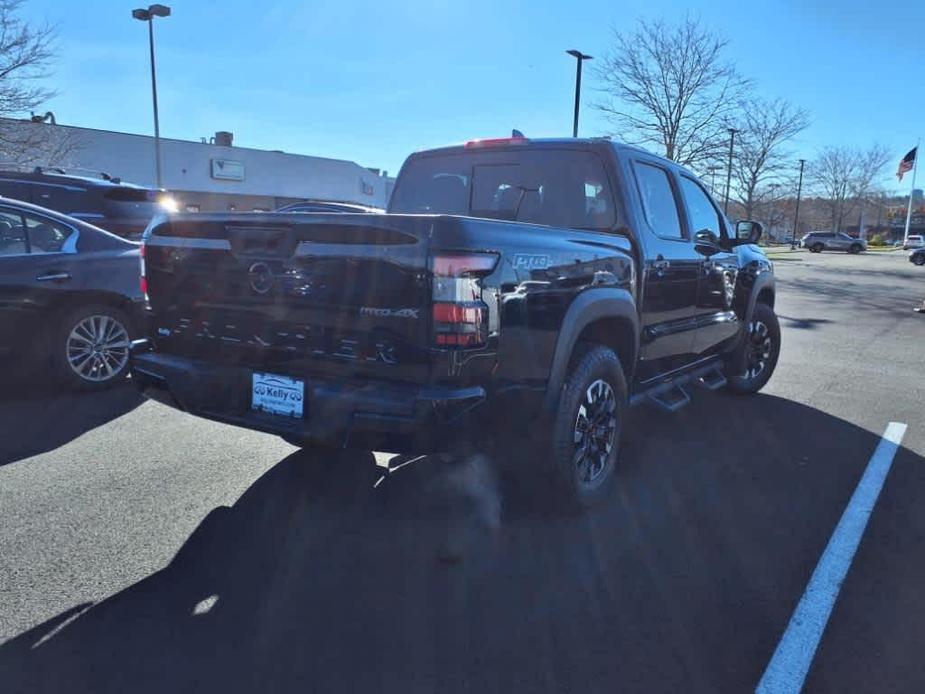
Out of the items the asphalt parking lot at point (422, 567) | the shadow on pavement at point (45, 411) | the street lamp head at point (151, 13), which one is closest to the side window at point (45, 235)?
the shadow on pavement at point (45, 411)

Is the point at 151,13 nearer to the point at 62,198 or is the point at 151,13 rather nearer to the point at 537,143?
the point at 62,198

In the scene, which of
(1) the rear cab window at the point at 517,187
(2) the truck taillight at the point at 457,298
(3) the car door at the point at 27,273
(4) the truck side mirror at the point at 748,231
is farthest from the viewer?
(4) the truck side mirror at the point at 748,231

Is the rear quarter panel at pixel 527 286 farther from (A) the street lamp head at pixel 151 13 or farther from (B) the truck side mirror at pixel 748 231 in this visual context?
(A) the street lamp head at pixel 151 13

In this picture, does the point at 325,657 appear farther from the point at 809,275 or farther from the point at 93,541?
the point at 809,275

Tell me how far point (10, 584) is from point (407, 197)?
3.32 m

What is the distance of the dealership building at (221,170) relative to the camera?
33719mm

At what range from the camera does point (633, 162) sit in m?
4.31

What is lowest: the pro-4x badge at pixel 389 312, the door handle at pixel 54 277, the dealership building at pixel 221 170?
the door handle at pixel 54 277

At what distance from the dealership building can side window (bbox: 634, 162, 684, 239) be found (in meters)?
26.0

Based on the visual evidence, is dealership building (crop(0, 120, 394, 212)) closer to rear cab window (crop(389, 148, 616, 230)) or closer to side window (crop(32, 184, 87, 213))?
side window (crop(32, 184, 87, 213))

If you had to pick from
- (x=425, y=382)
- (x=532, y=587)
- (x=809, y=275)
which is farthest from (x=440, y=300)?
(x=809, y=275)

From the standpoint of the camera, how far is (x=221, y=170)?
38.7m

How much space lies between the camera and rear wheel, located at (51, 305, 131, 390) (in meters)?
5.52

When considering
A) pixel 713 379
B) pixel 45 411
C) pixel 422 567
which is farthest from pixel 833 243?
pixel 422 567
